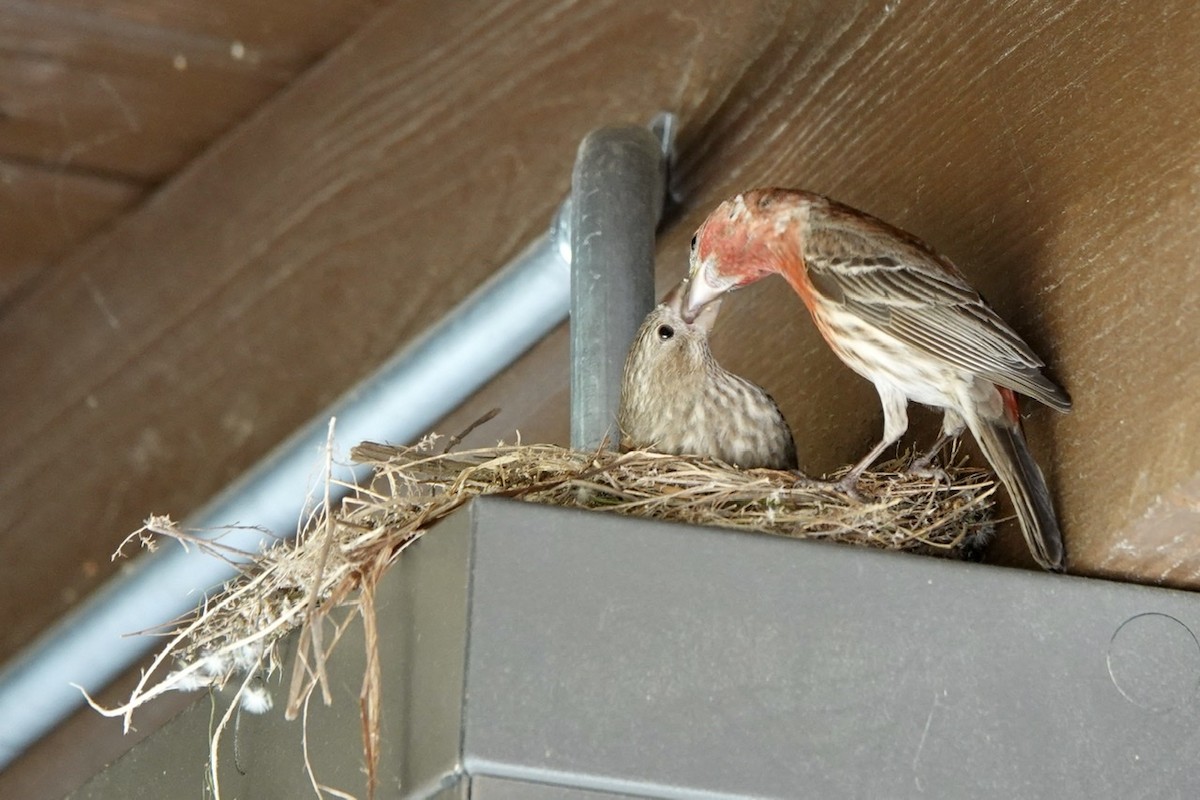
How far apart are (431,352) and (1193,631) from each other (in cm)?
200

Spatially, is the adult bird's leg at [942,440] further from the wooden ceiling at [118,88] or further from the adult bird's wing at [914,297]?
the wooden ceiling at [118,88]

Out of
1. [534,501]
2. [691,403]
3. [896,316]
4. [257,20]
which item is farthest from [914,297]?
[257,20]

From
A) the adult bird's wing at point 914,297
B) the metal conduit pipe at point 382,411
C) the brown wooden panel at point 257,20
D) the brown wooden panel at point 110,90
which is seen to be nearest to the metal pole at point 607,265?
the metal conduit pipe at point 382,411

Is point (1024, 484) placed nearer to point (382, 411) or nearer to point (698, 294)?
point (698, 294)

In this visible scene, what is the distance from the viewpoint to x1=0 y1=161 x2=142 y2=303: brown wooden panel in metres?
4.34

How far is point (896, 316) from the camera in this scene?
3039 mm

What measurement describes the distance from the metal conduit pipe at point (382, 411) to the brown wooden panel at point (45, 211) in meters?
0.84

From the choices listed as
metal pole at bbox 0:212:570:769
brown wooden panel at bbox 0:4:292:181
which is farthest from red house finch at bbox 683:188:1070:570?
brown wooden panel at bbox 0:4:292:181

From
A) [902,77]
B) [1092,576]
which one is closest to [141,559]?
[902,77]

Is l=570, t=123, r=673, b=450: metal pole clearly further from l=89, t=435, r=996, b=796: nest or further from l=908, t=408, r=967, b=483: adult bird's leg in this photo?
l=908, t=408, r=967, b=483: adult bird's leg

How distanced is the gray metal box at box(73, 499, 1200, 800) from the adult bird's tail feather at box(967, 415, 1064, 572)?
86mm

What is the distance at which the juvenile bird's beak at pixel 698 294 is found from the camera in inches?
139

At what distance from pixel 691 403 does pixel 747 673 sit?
44.4 inches

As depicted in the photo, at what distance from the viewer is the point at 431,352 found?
4.09 metres
